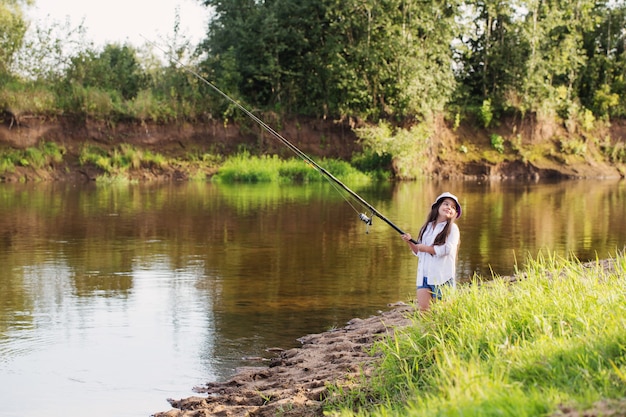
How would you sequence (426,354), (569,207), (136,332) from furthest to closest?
(569,207)
(136,332)
(426,354)

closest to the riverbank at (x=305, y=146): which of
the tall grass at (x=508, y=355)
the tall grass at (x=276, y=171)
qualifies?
the tall grass at (x=276, y=171)

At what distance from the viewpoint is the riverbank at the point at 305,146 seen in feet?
115

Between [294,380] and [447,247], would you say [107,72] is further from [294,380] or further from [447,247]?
[294,380]

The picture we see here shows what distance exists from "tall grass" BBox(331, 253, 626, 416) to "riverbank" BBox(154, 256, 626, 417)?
13mm

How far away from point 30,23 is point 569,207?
26.9m

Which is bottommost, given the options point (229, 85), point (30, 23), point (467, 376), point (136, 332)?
point (136, 332)

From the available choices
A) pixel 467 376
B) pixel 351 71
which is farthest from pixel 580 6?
pixel 467 376

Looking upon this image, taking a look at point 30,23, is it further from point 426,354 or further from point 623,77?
point 426,354

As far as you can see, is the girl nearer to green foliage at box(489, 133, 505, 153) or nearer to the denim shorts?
the denim shorts

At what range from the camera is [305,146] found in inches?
1532

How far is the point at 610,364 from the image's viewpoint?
4645 mm

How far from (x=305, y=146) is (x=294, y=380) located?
32.5 m

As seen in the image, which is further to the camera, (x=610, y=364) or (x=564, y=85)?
(x=564, y=85)

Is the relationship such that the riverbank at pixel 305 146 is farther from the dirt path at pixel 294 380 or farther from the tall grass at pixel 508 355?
the tall grass at pixel 508 355
